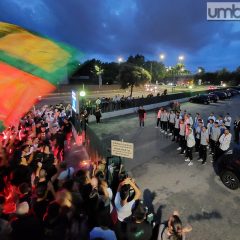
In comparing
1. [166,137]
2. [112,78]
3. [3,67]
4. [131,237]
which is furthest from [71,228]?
[112,78]

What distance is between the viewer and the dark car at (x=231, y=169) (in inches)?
336

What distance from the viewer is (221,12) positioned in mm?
22125

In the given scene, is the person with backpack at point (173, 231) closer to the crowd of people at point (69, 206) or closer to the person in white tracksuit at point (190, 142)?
the crowd of people at point (69, 206)

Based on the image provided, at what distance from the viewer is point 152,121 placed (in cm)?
2222

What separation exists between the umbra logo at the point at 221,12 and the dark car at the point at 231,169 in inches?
632

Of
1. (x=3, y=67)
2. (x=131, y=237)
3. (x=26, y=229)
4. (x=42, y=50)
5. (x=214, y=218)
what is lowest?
(x=214, y=218)

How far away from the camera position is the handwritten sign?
7.56m

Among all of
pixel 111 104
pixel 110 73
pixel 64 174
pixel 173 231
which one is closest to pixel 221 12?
pixel 111 104

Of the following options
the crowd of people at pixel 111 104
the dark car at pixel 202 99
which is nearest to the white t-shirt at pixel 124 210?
the crowd of people at pixel 111 104

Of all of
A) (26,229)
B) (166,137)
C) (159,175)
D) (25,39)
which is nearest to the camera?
(26,229)

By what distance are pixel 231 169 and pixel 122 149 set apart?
386cm

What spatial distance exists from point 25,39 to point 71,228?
8939 mm

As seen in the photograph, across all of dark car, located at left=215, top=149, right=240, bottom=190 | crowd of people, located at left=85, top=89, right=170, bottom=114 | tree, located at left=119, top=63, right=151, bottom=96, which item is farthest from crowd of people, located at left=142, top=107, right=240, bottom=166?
tree, located at left=119, top=63, right=151, bottom=96

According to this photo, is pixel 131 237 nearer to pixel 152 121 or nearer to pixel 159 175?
pixel 159 175
